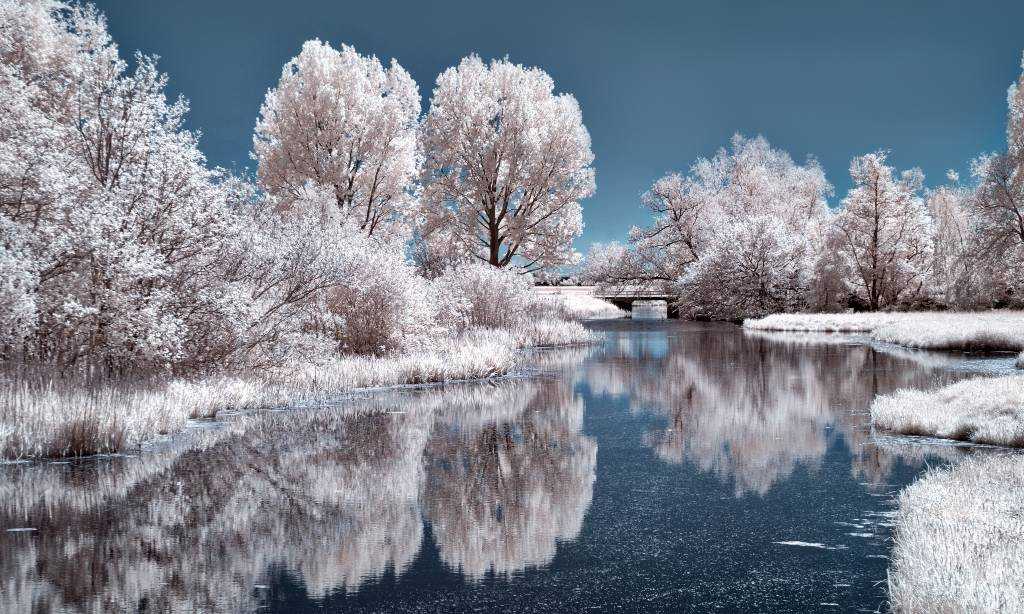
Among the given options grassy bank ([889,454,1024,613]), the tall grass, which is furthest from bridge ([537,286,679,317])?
grassy bank ([889,454,1024,613])

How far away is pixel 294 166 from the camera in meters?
30.8

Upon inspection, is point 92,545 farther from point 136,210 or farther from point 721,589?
point 136,210

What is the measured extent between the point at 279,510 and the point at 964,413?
946 centimetres

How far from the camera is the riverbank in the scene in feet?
31.9

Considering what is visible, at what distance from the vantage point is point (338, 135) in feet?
100.0

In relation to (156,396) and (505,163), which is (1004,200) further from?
(156,396)

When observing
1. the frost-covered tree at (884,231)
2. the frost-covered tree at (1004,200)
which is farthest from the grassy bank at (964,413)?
A: the frost-covered tree at (884,231)

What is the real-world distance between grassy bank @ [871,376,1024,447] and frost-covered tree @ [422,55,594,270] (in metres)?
23.4

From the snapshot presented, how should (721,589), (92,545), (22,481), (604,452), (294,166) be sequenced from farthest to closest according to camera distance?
(294,166) → (604,452) → (22,481) → (92,545) → (721,589)

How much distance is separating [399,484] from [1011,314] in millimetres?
34244

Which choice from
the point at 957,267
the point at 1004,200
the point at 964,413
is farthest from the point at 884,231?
the point at 964,413

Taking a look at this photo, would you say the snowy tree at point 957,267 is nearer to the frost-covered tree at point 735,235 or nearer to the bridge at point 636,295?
the frost-covered tree at point 735,235

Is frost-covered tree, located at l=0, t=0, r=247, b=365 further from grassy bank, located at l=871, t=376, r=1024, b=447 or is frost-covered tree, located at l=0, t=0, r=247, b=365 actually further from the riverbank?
grassy bank, located at l=871, t=376, r=1024, b=447

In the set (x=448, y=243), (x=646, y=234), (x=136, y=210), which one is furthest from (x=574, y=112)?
(x=136, y=210)
